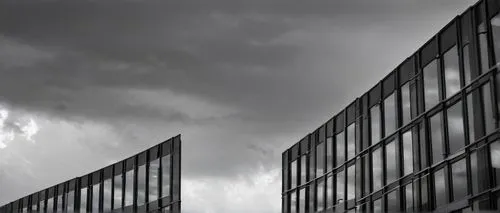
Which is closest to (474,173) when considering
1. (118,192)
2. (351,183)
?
(351,183)

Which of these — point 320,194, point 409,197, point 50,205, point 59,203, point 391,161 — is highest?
point 50,205

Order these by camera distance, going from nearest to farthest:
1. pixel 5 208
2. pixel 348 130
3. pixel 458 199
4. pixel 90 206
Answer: pixel 458 199
pixel 348 130
pixel 90 206
pixel 5 208

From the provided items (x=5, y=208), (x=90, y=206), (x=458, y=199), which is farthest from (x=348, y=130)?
(x=5, y=208)

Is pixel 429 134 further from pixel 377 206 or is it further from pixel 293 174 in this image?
pixel 293 174

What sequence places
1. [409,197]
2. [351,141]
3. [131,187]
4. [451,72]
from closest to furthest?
[451,72], [409,197], [351,141], [131,187]

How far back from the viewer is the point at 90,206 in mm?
64000

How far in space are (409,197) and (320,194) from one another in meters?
13.3

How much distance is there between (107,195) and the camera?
205 ft

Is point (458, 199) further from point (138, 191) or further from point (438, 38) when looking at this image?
point (138, 191)

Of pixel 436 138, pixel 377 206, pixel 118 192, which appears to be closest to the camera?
pixel 436 138

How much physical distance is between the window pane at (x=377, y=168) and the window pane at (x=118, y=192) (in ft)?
67.6

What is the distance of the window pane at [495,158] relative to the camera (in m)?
A: 33.2

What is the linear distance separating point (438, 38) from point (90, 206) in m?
32.3

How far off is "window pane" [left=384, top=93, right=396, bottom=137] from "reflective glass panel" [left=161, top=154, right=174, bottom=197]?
644 inches
